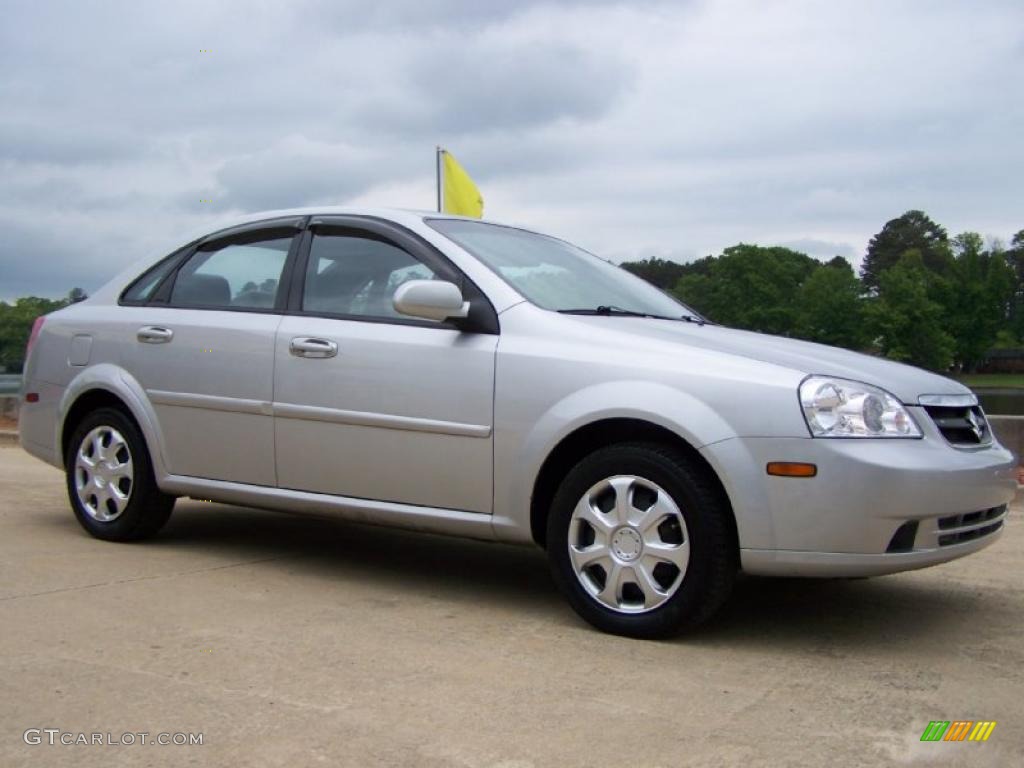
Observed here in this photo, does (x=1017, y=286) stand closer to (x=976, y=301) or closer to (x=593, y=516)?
(x=976, y=301)

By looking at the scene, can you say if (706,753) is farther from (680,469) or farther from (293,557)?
(293,557)

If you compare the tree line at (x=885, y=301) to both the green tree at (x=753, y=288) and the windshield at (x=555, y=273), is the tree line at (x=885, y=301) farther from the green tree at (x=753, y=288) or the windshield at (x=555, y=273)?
the windshield at (x=555, y=273)

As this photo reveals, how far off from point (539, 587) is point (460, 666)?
1.39 metres

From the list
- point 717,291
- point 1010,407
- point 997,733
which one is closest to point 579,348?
point 997,733

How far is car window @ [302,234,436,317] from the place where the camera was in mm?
4957

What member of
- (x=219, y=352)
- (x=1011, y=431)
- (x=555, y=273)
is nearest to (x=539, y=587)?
(x=555, y=273)

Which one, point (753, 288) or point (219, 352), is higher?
point (753, 288)

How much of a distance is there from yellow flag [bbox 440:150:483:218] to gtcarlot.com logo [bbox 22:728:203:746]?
9.14 metres

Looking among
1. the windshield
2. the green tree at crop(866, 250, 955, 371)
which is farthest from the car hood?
the green tree at crop(866, 250, 955, 371)

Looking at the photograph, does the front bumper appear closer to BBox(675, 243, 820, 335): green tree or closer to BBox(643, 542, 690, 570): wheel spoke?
BBox(643, 542, 690, 570): wheel spoke

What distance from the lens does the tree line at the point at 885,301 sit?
331 feet

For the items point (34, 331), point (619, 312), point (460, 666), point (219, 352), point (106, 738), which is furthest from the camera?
point (34, 331)

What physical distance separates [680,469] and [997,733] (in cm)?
131

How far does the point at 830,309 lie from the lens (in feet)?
354
